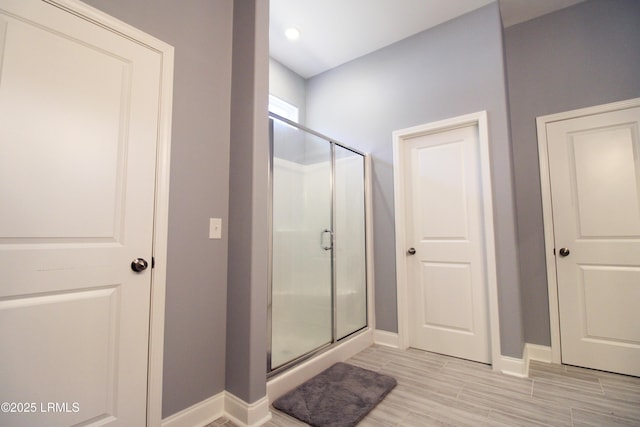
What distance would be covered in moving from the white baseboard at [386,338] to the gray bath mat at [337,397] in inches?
24.3

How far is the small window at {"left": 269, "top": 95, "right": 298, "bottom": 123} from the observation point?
3.29m

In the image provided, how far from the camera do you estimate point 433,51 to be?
2752 millimetres

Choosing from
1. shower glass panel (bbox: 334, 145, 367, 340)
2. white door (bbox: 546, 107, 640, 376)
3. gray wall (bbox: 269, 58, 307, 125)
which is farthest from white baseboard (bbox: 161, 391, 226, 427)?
gray wall (bbox: 269, 58, 307, 125)

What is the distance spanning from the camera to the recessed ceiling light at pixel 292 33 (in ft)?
9.13

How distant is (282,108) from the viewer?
3430 millimetres

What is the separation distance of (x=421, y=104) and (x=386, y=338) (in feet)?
Answer: 7.45

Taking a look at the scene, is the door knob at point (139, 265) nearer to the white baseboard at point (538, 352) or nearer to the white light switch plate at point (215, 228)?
the white light switch plate at point (215, 228)

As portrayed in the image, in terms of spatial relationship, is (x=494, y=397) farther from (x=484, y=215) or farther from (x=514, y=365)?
(x=484, y=215)

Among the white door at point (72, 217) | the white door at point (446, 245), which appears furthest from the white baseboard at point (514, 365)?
the white door at point (72, 217)

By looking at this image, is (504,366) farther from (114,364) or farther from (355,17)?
(355,17)

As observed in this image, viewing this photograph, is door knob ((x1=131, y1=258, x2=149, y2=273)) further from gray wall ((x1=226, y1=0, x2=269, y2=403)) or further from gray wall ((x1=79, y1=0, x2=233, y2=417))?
gray wall ((x1=226, y1=0, x2=269, y2=403))

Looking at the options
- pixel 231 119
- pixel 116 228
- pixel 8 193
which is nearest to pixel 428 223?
pixel 231 119

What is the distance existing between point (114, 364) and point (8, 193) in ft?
2.76

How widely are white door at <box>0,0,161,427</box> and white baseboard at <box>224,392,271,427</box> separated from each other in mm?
476
